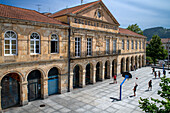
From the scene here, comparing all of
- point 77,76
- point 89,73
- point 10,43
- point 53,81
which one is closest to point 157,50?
point 89,73

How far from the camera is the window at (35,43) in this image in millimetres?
16156

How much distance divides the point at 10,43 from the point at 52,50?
520cm

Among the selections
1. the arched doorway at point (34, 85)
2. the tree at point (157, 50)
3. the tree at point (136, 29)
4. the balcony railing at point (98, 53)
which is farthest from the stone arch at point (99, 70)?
the tree at point (136, 29)

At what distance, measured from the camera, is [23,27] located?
15164 mm

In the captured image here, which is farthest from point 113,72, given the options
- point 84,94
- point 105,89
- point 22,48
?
point 22,48

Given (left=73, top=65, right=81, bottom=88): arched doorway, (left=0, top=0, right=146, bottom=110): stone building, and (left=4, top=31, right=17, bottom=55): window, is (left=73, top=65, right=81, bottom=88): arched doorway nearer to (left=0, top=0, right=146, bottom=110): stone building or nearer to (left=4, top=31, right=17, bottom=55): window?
(left=0, top=0, right=146, bottom=110): stone building

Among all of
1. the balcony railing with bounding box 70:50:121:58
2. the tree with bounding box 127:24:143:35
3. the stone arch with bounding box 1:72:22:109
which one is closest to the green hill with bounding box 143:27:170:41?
the tree with bounding box 127:24:143:35

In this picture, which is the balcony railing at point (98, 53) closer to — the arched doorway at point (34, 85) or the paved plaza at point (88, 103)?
the paved plaza at point (88, 103)

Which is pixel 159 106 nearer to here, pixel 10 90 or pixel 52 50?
pixel 52 50

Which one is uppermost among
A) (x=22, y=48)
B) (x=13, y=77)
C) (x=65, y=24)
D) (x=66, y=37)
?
(x=65, y=24)

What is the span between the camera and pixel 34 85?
1723 centimetres

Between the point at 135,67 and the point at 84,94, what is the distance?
22961 millimetres

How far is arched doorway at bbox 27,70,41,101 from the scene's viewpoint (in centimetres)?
1678

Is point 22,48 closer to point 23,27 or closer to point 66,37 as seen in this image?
point 23,27
